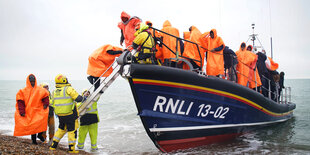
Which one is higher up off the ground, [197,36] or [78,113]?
[197,36]

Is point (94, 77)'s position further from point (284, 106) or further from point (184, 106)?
point (284, 106)

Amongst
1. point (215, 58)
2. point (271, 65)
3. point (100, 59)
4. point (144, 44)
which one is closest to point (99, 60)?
point (100, 59)

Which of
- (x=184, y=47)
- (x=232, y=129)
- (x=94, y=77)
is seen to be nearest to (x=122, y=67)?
(x=94, y=77)

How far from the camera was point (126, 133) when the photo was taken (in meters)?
8.52

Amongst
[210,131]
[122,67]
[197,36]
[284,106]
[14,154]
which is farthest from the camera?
[284,106]

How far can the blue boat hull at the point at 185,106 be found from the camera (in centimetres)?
431

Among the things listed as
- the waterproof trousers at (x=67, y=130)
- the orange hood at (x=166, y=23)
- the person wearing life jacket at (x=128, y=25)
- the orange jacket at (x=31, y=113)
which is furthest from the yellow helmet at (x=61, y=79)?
the orange hood at (x=166, y=23)

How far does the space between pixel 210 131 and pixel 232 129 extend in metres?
0.78

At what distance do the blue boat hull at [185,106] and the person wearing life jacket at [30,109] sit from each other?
2.01 m

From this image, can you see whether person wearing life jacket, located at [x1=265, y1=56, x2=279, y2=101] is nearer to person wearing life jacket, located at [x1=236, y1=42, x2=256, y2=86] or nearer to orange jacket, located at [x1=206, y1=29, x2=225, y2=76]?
A: person wearing life jacket, located at [x1=236, y1=42, x2=256, y2=86]

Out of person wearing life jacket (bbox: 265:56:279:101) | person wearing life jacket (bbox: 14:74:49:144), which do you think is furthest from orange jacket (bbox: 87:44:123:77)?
person wearing life jacket (bbox: 265:56:279:101)

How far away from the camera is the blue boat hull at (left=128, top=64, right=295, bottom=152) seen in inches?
170

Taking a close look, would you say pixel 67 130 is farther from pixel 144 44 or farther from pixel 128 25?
pixel 128 25

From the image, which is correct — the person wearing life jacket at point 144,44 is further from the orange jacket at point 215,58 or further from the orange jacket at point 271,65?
the orange jacket at point 271,65
